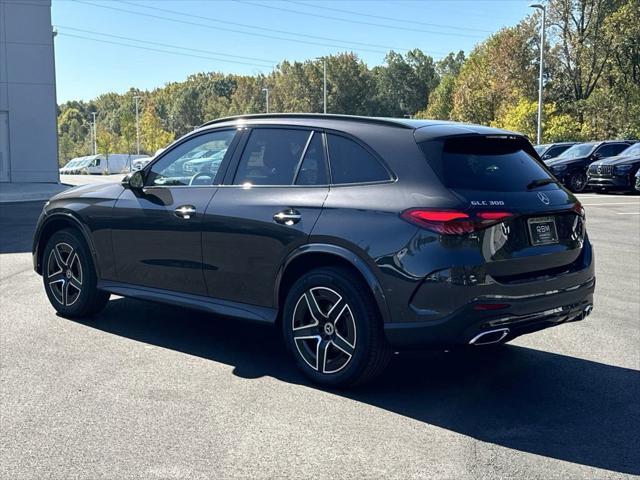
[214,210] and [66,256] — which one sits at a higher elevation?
[214,210]

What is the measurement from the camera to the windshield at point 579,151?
24984mm

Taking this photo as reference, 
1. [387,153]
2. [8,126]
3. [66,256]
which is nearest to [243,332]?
[66,256]

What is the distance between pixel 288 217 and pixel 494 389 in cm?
179

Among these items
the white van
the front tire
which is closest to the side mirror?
the front tire

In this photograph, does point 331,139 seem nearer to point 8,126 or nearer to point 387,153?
point 387,153

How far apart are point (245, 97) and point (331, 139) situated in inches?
4292

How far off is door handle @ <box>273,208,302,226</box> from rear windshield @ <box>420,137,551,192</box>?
941mm

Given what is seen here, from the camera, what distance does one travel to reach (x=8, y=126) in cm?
2862

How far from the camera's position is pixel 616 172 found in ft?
73.6

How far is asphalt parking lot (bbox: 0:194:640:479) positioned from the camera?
3.65 metres

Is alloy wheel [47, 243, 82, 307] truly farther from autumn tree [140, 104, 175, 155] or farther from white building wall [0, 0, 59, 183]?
autumn tree [140, 104, 175, 155]

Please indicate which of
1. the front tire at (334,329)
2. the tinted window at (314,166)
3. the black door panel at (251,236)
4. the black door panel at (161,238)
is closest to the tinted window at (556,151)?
the black door panel at (161,238)

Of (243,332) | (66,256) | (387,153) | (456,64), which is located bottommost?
(243,332)

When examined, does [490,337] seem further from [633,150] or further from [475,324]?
[633,150]
